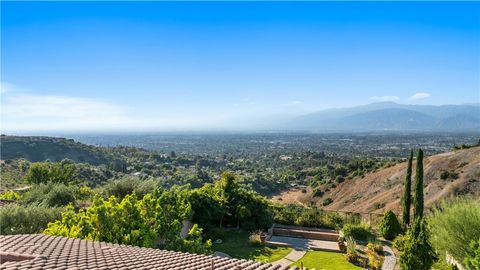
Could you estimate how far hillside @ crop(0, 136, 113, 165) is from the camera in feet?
219

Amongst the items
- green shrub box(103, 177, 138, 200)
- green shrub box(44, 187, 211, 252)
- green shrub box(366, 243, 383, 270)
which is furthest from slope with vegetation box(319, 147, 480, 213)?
green shrub box(44, 187, 211, 252)

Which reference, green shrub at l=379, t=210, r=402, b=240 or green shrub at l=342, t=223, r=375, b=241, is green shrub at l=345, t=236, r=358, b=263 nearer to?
green shrub at l=342, t=223, r=375, b=241

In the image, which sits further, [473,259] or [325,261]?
[325,261]

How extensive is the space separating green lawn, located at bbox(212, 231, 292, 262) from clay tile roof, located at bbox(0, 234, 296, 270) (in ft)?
25.8

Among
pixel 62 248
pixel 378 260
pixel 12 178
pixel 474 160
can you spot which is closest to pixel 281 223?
pixel 378 260

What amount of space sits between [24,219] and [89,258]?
813cm

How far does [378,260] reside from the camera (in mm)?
14695

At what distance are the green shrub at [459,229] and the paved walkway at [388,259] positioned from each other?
2383mm

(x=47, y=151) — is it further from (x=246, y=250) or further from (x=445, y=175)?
(x=445, y=175)

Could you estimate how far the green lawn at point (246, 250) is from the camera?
52.4 feet

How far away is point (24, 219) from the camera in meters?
13.7

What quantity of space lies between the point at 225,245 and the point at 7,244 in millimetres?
10985

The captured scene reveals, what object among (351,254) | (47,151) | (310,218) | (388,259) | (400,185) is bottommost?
(400,185)

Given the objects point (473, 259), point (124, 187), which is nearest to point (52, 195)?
point (124, 187)
